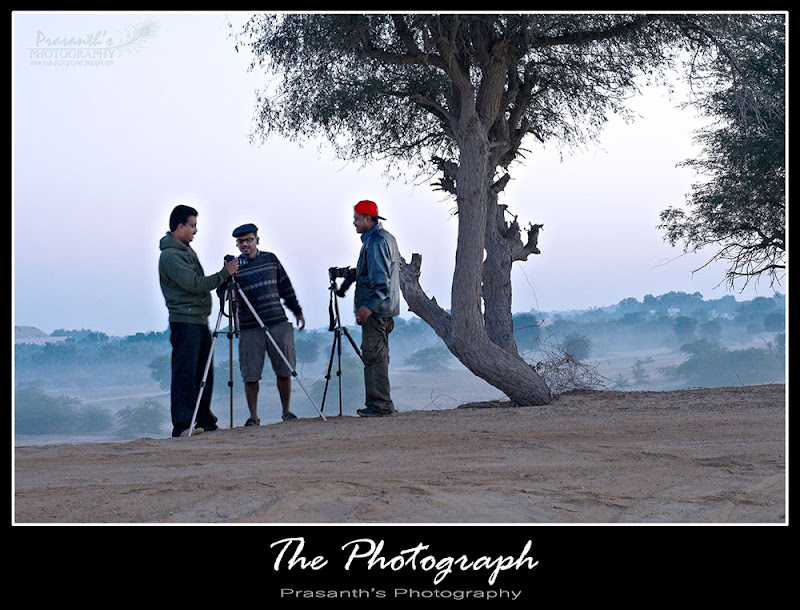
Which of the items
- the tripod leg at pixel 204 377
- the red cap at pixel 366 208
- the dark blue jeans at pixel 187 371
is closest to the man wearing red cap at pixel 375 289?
the red cap at pixel 366 208

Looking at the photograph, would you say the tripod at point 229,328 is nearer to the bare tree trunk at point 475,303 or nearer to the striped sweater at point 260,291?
the striped sweater at point 260,291

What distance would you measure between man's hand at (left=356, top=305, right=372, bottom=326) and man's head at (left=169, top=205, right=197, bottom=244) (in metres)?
1.87

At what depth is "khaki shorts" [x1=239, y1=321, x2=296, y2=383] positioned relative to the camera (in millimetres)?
9242

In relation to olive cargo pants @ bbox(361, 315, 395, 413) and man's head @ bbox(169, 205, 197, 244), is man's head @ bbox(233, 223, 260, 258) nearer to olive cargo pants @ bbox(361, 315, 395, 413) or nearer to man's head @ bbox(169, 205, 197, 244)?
man's head @ bbox(169, 205, 197, 244)

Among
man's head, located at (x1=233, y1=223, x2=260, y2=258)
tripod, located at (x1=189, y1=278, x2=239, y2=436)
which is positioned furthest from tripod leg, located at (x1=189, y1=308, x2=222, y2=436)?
man's head, located at (x1=233, y1=223, x2=260, y2=258)

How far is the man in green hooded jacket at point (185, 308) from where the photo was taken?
28.2ft

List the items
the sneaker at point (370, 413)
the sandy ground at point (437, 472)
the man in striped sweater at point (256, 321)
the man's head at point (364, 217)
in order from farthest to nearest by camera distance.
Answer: the sneaker at point (370, 413), the man in striped sweater at point (256, 321), the man's head at point (364, 217), the sandy ground at point (437, 472)

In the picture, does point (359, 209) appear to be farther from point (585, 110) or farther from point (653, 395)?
point (585, 110)

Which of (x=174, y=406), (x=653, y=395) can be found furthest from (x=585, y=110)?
(x=174, y=406)

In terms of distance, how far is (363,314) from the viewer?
8984 millimetres

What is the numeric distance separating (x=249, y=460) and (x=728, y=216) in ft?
37.5

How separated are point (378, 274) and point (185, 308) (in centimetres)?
198

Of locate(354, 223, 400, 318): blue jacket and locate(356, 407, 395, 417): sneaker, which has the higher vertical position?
locate(354, 223, 400, 318): blue jacket

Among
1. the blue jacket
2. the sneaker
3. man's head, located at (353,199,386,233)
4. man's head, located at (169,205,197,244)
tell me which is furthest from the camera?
the sneaker
